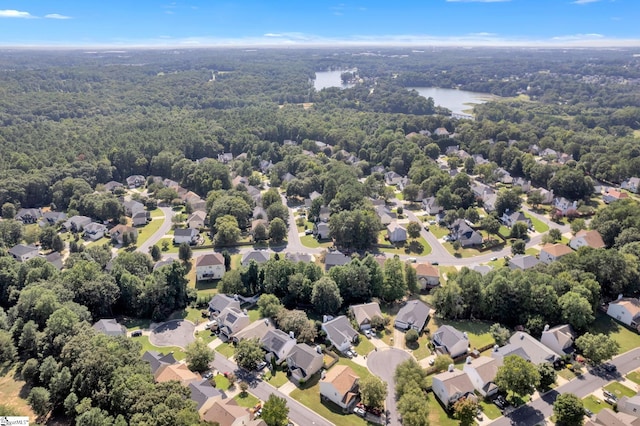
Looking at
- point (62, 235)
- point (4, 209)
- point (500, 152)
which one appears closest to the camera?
point (62, 235)

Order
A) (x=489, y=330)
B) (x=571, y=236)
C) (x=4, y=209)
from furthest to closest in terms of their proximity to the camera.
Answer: (x=4, y=209) < (x=571, y=236) < (x=489, y=330)

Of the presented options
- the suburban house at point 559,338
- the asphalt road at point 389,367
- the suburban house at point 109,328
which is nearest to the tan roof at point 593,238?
the suburban house at point 559,338

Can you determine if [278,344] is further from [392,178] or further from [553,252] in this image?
[392,178]

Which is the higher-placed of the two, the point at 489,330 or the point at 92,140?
the point at 92,140

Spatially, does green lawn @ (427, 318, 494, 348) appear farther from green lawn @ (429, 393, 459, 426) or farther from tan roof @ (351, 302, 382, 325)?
green lawn @ (429, 393, 459, 426)

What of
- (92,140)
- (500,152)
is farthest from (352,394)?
(92,140)

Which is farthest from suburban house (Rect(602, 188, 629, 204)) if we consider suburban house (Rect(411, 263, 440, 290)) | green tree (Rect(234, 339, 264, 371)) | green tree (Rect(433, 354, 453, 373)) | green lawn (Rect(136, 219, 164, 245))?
green lawn (Rect(136, 219, 164, 245))

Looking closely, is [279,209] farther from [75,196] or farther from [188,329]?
[75,196]

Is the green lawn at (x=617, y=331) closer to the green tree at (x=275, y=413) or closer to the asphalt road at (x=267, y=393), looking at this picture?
the asphalt road at (x=267, y=393)
